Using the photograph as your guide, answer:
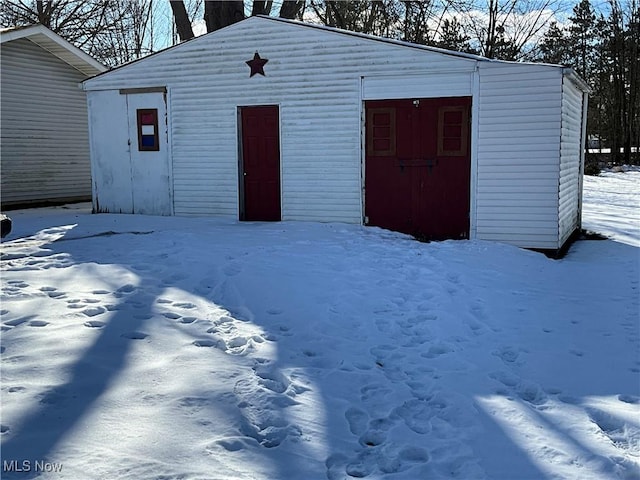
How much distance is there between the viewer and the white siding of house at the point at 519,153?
26.4ft

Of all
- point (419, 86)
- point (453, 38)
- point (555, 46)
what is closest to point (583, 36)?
point (555, 46)

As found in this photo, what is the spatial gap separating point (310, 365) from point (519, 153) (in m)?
5.55

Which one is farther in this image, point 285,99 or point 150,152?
point 150,152

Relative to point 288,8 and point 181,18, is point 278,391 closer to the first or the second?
point 288,8

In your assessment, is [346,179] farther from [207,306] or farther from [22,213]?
[22,213]

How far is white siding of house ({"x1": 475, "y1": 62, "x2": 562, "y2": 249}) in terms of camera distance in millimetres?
8055

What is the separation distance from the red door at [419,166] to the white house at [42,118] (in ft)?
26.9

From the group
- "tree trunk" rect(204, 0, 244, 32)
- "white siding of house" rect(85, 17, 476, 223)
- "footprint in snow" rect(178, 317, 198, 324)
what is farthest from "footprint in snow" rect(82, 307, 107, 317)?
"tree trunk" rect(204, 0, 244, 32)

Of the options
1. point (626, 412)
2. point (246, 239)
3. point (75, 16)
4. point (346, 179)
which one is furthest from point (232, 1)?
point (626, 412)

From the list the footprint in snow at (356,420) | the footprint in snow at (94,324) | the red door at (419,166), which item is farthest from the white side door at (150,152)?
the footprint in snow at (356,420)

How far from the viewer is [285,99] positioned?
31.6ft

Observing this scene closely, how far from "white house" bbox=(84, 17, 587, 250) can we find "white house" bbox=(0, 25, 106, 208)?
136 inches

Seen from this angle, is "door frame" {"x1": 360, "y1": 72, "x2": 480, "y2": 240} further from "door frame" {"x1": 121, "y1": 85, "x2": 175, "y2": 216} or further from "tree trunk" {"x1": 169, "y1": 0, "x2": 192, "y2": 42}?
"tree trunk" {"x1": 169, "y1": 0, "x2": 192, "y2": 42}

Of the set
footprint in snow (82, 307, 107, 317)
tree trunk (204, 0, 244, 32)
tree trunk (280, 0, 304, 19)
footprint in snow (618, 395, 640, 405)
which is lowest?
footprint in snow (618, 395, 640, 405)
